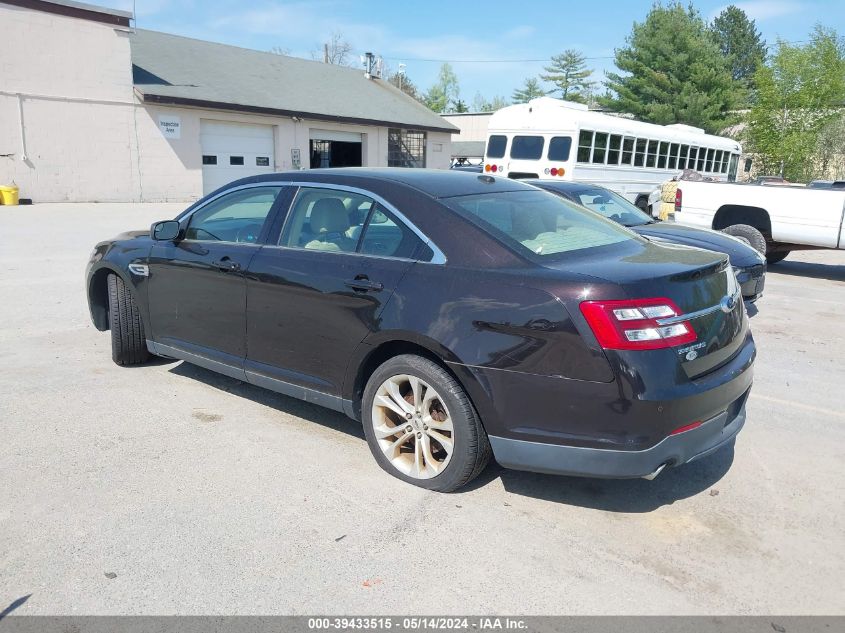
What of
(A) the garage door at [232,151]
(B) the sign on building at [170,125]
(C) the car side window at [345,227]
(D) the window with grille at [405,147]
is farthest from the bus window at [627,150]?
(C) the car side window at [345,227]

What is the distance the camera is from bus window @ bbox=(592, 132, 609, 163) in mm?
17891

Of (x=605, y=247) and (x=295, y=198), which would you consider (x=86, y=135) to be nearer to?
(x=295, y=198)

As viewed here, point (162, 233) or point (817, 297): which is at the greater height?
point (162, 233)

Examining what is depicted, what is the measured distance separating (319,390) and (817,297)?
7.94 metres

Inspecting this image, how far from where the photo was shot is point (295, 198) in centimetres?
435

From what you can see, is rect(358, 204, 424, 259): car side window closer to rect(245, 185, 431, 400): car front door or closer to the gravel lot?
rect(245, 185, 431, 400): car front door

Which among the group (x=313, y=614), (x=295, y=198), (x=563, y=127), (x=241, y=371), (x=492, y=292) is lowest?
(x=313, y=614)

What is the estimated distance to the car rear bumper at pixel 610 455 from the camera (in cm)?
306

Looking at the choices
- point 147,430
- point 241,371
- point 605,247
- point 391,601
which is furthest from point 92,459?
point 605,247

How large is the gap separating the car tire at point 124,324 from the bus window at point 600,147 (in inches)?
581

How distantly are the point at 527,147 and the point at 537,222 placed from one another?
49.2 ft

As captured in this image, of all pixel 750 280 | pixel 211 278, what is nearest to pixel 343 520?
pixel 211 278

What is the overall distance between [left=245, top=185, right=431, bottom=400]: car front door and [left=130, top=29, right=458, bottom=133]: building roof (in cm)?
2021

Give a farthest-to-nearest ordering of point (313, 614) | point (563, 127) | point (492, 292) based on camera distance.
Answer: point (563, 127)
point (492, 292)
point (313, 614)
